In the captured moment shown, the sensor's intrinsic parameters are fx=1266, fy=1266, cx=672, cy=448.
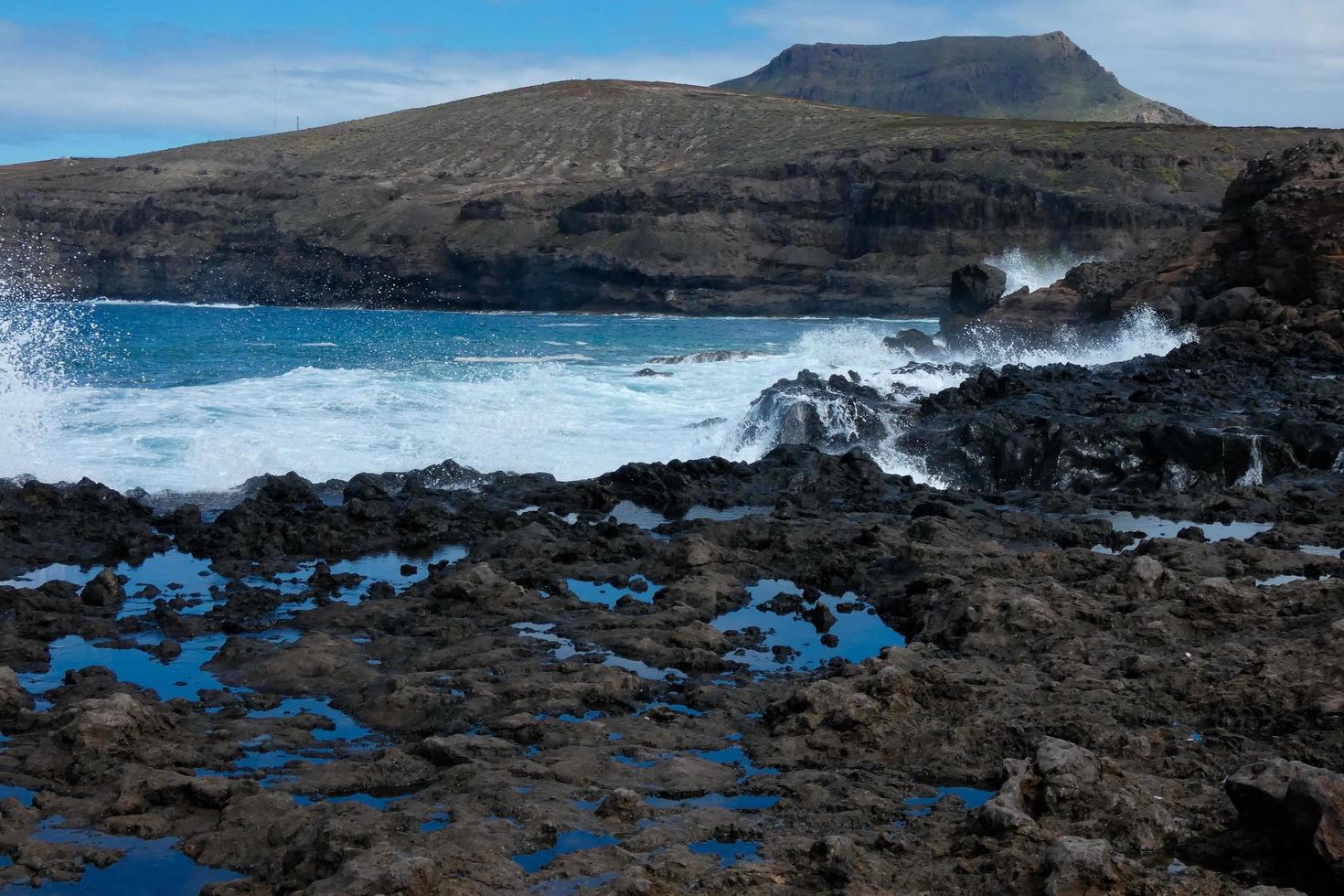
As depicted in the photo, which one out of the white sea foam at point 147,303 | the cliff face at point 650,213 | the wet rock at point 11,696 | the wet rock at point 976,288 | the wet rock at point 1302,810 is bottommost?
the wet rock at point 11,696

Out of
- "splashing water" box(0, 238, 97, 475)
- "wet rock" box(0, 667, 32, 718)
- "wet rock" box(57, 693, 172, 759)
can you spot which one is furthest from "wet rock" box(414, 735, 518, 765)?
"splashing water" box(0, 238, 97, 475)

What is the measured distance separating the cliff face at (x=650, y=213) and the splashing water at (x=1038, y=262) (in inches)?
43.4

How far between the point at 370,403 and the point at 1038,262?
61648mm

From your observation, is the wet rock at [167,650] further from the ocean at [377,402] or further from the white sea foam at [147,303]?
the white sea foam at [147,303]

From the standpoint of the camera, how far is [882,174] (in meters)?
84.4

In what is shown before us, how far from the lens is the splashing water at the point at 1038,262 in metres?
72.6

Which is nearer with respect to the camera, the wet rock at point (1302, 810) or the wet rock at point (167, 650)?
the wet rock at point (1302, 810)

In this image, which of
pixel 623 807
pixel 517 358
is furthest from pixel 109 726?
pixel 517 358

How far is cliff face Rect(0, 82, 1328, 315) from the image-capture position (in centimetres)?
7875

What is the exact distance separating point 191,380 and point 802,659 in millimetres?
27242

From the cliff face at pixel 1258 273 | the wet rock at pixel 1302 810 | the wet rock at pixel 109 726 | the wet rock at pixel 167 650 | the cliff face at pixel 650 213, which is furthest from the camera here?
the cliff face at pixel 650 213

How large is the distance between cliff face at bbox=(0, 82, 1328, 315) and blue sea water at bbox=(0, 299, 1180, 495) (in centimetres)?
3322

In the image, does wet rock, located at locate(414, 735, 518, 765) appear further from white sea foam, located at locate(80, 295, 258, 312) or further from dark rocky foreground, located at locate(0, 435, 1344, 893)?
white sea foam, located at locate(80, 295, 258, 312)

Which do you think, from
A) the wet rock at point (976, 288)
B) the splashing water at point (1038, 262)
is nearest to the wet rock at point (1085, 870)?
the wet rock at point (976, 288)
